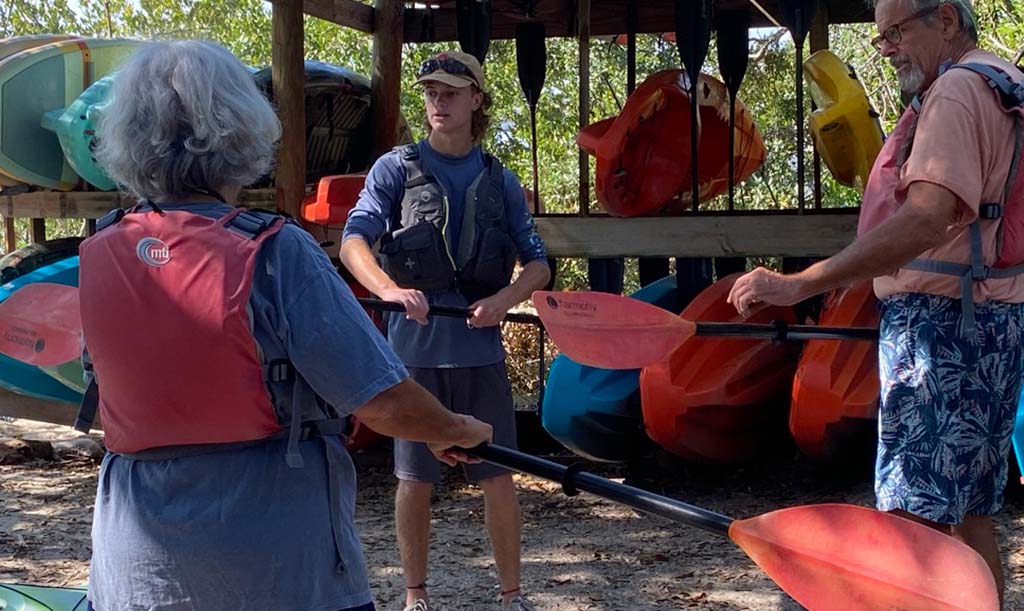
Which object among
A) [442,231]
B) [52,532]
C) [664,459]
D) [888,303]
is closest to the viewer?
[888,303]

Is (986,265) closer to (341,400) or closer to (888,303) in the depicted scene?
(888,303)

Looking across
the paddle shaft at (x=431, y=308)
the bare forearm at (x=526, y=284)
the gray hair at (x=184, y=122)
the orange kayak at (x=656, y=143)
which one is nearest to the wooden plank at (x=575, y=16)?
the orange kayak at (x=656, y=143)

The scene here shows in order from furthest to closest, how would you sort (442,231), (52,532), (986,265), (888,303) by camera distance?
(52,532) → (442,231) → (888,303) → (986,265)

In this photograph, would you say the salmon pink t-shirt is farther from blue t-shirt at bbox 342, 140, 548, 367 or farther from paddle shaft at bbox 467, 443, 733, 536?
blue t-shirt at bbox 342, 140, 548, 367

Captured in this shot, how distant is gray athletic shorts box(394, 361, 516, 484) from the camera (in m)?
3.34

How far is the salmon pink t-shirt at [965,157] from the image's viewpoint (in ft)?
7.68

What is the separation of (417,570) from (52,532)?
1962mm

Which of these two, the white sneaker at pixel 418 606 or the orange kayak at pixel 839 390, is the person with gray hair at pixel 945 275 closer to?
the white sneaker at pixel 418 606

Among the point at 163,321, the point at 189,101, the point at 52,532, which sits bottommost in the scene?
the point at 52,532

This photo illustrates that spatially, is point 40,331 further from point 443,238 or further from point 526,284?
point 526,284

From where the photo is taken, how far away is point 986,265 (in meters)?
2.46

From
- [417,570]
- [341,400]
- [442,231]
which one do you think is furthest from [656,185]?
[341,400]

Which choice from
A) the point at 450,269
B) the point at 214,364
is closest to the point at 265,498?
the point at 214,364

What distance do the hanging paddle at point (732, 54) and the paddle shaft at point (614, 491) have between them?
111 inches
